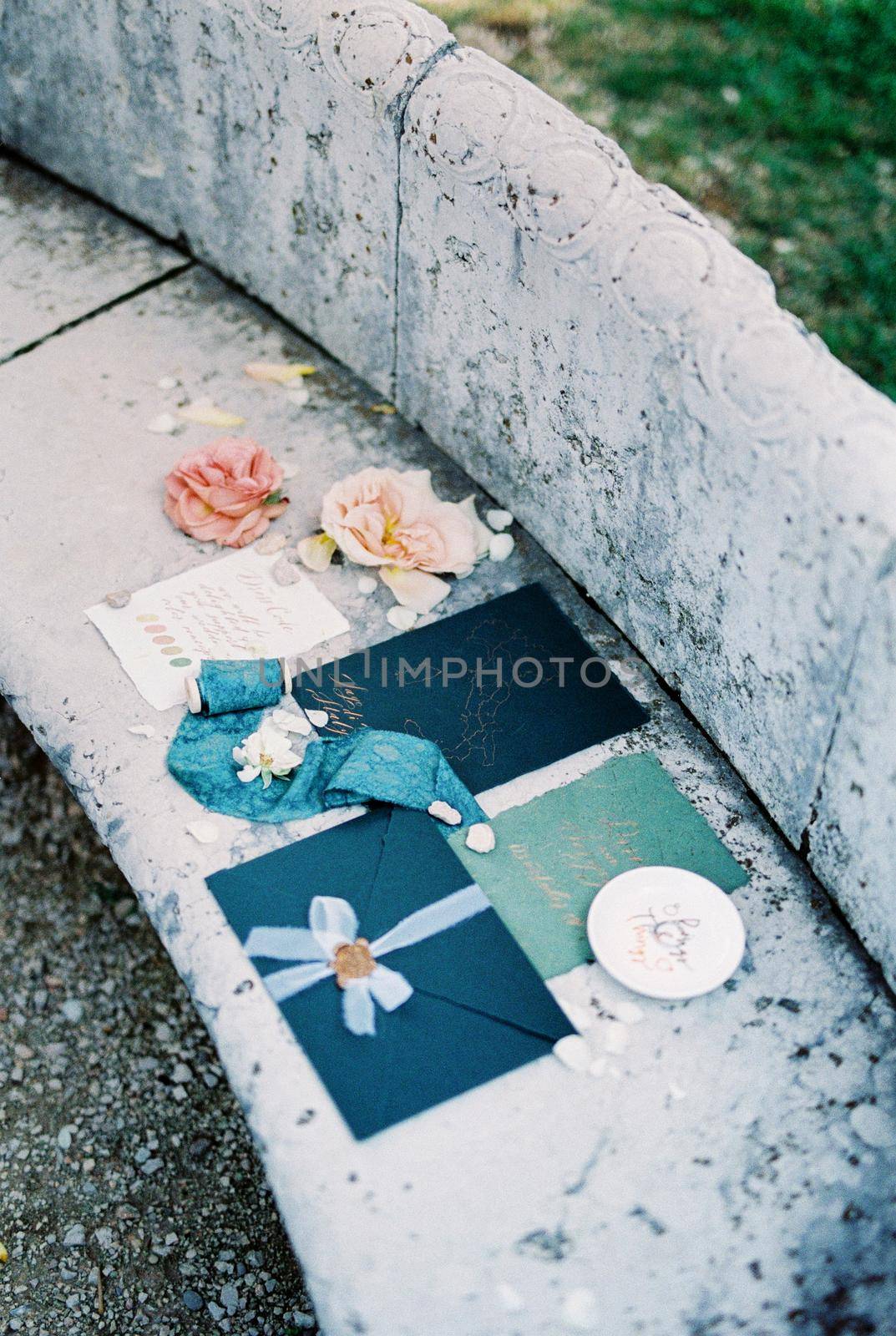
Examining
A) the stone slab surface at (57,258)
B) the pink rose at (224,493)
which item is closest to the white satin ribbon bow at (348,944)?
the pink rose at (224,493)

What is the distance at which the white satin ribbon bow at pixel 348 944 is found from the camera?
195 cm

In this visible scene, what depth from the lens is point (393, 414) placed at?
112 inches

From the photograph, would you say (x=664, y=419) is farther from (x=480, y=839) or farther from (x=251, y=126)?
(x=251, y=126)

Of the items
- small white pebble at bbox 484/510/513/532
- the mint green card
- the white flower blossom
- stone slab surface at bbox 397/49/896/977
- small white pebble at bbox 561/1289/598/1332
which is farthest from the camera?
small white pebble at bbox 484/510/513/532

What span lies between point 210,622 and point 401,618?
1.25ft

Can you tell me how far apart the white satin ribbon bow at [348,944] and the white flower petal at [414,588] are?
25.6 inches

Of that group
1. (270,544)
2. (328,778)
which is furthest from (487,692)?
(270,544)

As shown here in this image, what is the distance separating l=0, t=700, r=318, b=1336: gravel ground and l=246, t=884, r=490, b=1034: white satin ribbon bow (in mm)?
693

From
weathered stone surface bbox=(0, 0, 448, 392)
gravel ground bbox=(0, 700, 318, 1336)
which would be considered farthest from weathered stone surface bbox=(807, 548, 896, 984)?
weathered stone surface bbox=(0, 0, 448, 392)

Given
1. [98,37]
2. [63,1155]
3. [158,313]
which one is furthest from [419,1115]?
[98,37]

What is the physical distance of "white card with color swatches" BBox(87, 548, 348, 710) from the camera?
236 cm

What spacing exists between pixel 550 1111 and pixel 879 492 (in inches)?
40.8

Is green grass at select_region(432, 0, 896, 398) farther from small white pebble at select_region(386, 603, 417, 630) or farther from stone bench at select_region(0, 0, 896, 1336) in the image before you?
small white pebble at select_region(386, 603, 417, 630)

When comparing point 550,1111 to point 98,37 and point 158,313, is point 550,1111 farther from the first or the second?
point 98,37
